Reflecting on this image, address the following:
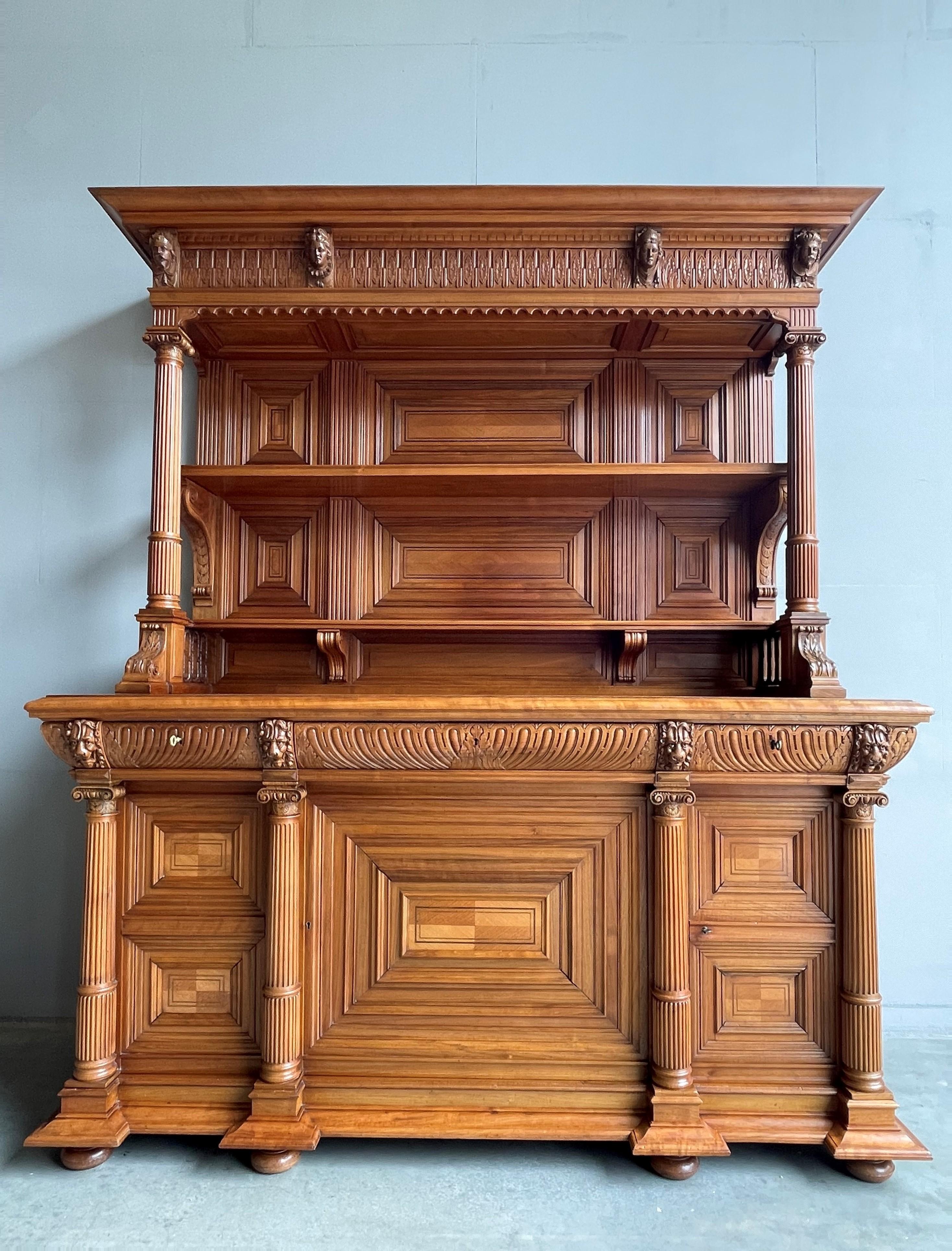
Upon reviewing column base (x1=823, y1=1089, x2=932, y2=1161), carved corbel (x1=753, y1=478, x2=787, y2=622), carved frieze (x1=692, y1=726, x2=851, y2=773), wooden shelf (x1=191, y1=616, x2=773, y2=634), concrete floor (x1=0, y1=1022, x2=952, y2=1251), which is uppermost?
carved corbel (x1=753, y1=478, x2=787, y2=622)

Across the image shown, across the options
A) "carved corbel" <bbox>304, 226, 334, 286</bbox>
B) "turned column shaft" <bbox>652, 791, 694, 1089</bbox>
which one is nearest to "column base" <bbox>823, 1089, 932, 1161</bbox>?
"turned column shaft" <bbox>652, 791, 694, 1089</bbox>

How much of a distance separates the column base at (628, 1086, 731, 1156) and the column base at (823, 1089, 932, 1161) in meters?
0.26

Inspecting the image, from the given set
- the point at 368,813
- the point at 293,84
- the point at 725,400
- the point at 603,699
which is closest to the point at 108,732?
the point at 368,813

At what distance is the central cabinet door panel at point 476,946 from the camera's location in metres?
1.83

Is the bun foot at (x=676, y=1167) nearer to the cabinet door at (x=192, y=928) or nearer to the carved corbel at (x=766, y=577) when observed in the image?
the cabinet door at (x=192, y=928)

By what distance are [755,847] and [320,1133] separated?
48.5 inches

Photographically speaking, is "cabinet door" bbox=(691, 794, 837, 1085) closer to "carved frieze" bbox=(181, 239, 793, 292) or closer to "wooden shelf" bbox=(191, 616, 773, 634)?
"wooden shelf" bbox=(191, 616, 773, 634)

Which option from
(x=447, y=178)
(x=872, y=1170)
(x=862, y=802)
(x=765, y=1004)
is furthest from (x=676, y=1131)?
(x=447, y=178)

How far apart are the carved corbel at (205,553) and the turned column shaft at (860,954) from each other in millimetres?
1862

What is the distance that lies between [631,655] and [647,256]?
108 cm

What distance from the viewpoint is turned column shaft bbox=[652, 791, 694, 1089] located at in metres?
1.78

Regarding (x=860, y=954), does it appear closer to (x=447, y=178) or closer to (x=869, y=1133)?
(x=869, y=1133)

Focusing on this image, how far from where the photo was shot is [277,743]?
1.79 meters

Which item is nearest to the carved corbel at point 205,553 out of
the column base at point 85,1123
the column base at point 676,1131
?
the column base at point 85,1123
